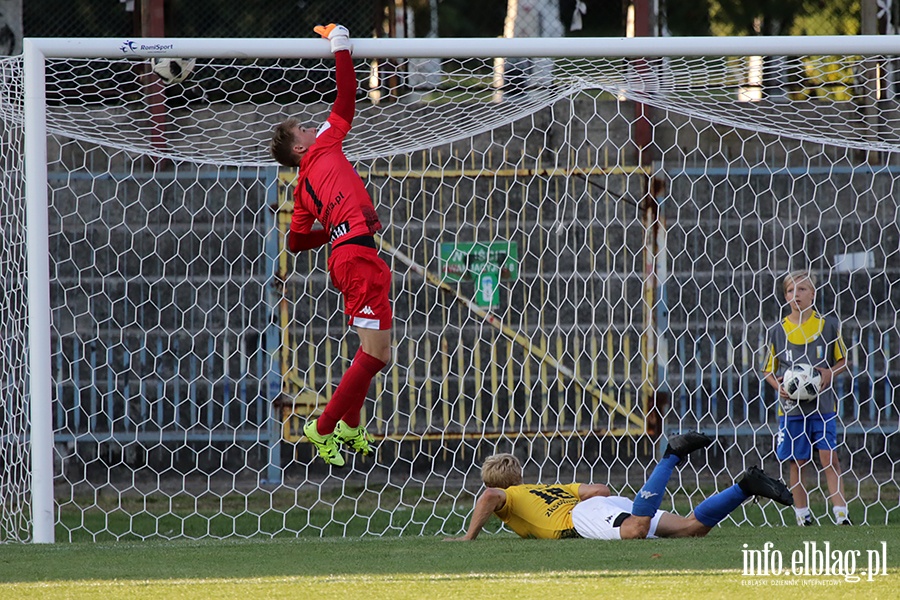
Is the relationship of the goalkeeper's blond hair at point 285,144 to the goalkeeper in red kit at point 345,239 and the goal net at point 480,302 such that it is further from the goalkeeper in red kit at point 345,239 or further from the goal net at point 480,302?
the goal net at point 480,302

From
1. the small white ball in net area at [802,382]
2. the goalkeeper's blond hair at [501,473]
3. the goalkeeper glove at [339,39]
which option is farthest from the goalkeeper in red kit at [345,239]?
the small white ball in net area at [802,382]

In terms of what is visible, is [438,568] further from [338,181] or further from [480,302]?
[480,302]

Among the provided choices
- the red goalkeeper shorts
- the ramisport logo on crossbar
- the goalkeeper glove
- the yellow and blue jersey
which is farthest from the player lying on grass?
the goalkeeper glove

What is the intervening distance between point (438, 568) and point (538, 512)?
1.23 metres

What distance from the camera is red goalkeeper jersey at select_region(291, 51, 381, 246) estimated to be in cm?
459

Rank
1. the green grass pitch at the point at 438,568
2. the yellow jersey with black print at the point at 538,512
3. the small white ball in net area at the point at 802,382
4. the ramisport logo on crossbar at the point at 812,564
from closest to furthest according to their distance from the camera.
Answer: the green grass pitch at the point at 438,568 → the ramisport logo on crossbar at the point at 812,564 → the yellow jersey with black print at the point at 538,512 → the small white ball in net area at the point at 802,382

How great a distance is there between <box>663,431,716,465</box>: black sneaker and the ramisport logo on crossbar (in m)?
0.46

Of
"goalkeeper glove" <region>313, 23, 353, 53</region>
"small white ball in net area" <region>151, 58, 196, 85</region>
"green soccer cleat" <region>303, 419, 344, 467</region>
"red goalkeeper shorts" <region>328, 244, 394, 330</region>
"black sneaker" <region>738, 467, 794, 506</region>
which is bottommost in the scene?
"black sneaker" <region>738, 467, 794, 506</region>

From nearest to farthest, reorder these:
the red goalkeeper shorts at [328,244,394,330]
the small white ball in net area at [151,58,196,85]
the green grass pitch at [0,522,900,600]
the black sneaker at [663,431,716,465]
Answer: the green grass pitch at [0,522,900,600] < the red goalkeeper shorts at [328,244,394,330] < the black sneaker at [663,431,716,465] < the small white ball in net area at [151,58,196,85]

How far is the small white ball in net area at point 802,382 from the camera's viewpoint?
5969mm

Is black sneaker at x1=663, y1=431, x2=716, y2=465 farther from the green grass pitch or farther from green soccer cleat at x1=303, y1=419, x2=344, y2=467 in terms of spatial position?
green soccer cleat at x1=303, y1=419, x2=344, y2=467

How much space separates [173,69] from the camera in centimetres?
663

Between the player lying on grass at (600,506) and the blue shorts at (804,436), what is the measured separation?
46.4 inches

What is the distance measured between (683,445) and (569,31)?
23.1 feet
